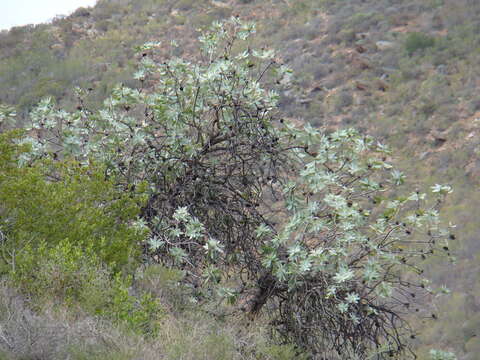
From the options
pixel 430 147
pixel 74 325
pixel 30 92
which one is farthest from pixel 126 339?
pixel 30 92

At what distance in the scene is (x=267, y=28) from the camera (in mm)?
25484

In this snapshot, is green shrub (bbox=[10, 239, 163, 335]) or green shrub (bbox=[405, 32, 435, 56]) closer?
green shrub (bbox=[10, 239, 163, 335])

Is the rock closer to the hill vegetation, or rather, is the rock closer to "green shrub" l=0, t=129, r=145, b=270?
the hill vegetation

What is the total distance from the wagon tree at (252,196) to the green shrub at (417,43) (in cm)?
1574

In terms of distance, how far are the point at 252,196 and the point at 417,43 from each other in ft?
53.8

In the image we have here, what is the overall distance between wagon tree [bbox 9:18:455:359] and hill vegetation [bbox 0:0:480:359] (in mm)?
364

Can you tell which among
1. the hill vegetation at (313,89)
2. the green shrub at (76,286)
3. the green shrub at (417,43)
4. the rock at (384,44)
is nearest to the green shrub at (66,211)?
the hill vegetation at (313,89)

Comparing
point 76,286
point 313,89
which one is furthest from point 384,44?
point 76,286

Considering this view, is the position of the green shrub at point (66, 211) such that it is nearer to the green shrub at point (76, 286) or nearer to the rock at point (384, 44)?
the green shrub at point (76, 286)

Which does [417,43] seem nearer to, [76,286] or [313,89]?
[313,89]

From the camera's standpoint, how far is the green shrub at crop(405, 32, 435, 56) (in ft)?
69.3

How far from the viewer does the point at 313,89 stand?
68.3 feet

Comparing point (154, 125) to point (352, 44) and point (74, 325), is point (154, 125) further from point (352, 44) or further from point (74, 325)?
point (352, 44)

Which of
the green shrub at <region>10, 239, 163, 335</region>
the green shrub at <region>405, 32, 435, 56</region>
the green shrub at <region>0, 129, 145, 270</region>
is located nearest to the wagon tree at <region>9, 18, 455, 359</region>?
the green shrub at <region>0, 129, 145, 270</region>
